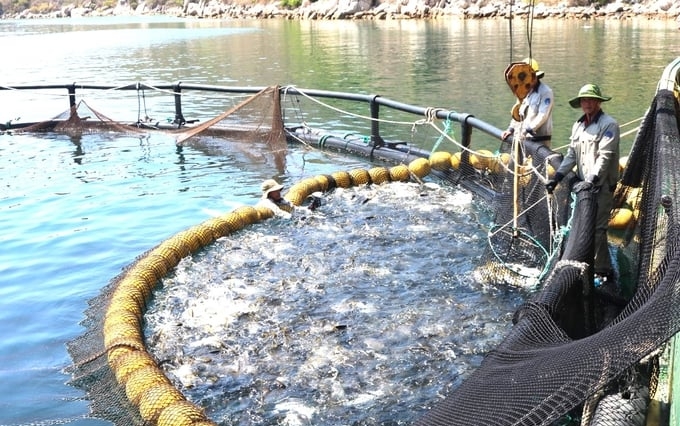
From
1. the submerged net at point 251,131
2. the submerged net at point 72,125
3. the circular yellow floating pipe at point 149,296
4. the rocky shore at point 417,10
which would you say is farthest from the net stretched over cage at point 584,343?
the rocky shore at point 417,10

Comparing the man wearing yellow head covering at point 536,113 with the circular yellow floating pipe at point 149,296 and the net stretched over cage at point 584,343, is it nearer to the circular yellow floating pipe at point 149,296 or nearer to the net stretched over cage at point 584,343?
the net stretched over cage at point 584,343

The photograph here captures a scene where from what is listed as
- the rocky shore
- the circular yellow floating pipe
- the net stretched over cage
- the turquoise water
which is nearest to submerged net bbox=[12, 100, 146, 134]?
the turquoise water

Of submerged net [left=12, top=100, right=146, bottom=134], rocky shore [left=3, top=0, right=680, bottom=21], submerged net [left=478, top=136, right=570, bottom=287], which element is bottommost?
submerged net [left=478, top=136, right=570, bottom=287]

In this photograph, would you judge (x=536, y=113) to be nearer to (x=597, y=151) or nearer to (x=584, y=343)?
(x=597, y=151)

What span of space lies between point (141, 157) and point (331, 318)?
10.9 metres

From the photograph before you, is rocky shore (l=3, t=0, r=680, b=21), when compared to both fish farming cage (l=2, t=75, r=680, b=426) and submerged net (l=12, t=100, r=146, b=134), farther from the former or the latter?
fish farming cage (l=2, t=75, r=680, b=426)

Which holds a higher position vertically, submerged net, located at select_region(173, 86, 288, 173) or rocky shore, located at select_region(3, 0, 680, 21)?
rocky shore, located at select_region(3, 0, 680, 21)

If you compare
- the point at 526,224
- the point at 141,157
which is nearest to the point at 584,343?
the point at 526,224

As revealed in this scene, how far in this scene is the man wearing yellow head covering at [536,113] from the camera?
9.65 m

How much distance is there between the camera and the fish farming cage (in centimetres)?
328

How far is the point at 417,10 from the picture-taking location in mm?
82625

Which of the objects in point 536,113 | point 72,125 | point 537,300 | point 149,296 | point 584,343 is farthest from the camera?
point 72,125

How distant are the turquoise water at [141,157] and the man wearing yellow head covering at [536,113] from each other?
5.90m

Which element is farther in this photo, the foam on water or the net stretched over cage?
the foam on water
